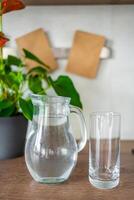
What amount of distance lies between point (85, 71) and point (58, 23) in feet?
0.65

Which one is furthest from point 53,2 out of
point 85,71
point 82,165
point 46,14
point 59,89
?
point 82,165

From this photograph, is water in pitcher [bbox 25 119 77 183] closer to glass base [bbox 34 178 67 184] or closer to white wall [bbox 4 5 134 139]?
glass base [bbox 34 178 67 184]

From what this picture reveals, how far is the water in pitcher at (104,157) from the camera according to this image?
28.9 inches

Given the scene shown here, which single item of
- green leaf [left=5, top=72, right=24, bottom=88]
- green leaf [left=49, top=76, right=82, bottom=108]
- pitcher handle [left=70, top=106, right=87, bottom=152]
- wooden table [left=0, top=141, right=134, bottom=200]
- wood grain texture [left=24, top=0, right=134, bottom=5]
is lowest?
wooden table [left=0, top=141, right=134, bottom=200]

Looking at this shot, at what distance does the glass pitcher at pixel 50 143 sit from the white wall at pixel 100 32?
41 centimetres

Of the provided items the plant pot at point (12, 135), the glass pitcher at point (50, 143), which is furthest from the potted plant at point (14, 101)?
the glass pitcher at point (50, 143)

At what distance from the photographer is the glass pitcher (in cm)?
71

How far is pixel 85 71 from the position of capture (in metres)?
1.12

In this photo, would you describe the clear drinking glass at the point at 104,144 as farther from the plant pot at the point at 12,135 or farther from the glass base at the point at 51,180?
the plant pot at the point at 12,135

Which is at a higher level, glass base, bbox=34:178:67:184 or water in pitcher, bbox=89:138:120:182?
water in pitcher, bbox=89:138:120:182

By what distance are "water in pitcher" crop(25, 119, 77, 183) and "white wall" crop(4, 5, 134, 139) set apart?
1.40ft

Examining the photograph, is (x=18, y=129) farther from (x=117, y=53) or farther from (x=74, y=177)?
(x=117, y=53)

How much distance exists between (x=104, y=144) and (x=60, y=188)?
151mm

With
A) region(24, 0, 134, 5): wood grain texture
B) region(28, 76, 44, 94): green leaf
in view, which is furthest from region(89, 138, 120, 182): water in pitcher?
region(24, 0, 134, 5): wood grain texture
